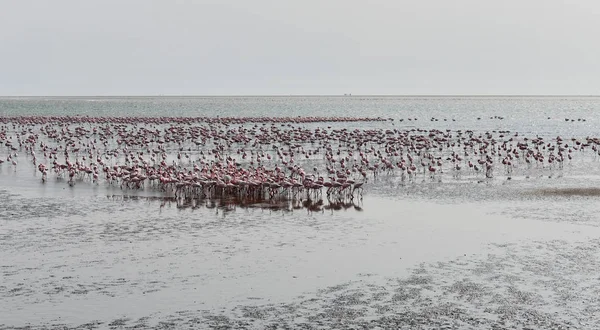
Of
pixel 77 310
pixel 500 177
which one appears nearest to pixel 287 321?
→ pixel 77 310

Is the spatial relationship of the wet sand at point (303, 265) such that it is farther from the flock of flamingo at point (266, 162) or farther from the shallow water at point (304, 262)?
the flock of flamingo at point (266, 162)

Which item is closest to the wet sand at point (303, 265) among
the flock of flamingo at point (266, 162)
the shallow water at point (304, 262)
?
the shallow water at point (304, 262)

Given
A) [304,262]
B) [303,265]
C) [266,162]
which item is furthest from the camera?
[266,162]

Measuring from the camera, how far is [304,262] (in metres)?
19.3

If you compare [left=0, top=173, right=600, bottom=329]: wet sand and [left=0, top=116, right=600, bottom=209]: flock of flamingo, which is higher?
[left=0, top=116, right=600, bottom=209]: flock of flamingo

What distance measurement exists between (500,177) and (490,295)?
21005mm

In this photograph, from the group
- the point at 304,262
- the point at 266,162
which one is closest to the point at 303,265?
the point at 304,262

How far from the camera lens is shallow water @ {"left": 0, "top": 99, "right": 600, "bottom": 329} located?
15.1 metres

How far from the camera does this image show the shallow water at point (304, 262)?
15.1 m

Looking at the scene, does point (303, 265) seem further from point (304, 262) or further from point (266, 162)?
point (266, 162)

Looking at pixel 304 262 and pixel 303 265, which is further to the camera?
pixel 304 262

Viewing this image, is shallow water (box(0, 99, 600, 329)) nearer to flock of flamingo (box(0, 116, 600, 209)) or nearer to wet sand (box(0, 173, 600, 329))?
wet sand (box(0, 173, 600, 329))

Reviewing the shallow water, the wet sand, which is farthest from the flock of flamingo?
the wet sand

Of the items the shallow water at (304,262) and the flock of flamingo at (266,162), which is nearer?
the shallow water at (304,262)
